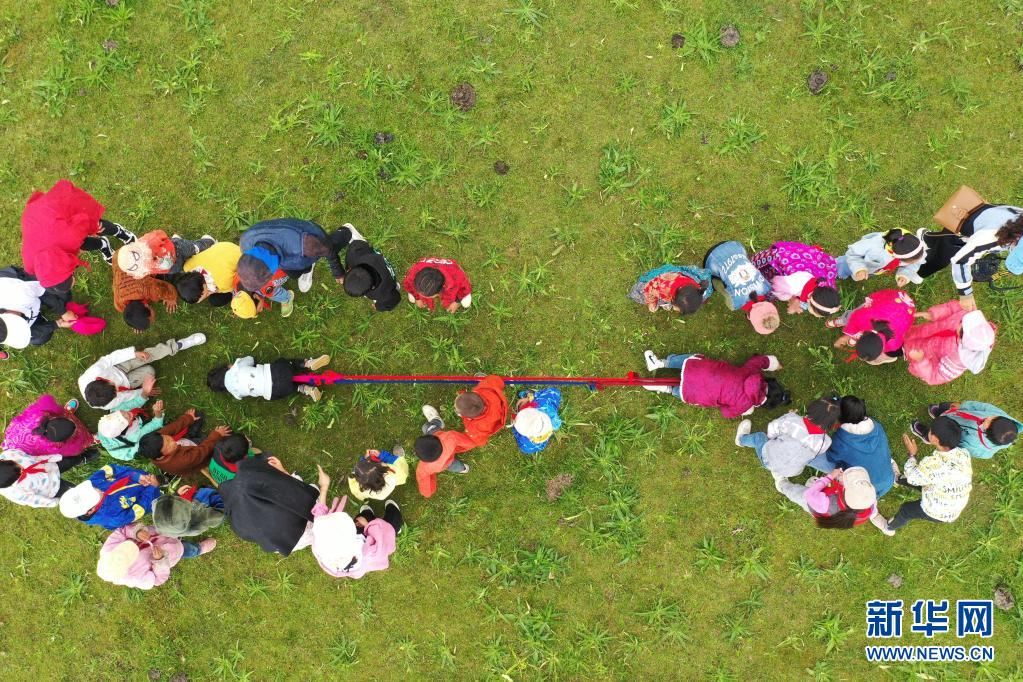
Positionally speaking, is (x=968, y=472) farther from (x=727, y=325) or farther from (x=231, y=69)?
(x=231, y=69)

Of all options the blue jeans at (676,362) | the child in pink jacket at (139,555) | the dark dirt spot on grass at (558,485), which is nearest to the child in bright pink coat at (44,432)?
the child in pink jacket at (139,555)

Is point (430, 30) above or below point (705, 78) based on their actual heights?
above

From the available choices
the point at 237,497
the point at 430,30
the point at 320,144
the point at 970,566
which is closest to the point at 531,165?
the point at 430,30

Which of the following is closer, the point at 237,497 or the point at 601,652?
the point at 237,497

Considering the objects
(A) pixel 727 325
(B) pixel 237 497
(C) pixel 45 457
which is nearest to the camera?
(B) pixel 237 497

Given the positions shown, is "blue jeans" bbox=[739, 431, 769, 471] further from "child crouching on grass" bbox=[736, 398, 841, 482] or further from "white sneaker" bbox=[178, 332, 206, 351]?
"white sneaker" bbox=[178, 332, 206, 351]

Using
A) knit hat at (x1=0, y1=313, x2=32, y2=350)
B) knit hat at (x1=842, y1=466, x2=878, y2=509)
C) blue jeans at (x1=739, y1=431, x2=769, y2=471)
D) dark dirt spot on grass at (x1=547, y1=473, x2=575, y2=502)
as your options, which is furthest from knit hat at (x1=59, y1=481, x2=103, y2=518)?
knit hat at (x1=842, y1=466, x2=878, y2=509)

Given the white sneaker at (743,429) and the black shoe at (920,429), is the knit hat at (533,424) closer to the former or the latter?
the white sneaker at (743,429)

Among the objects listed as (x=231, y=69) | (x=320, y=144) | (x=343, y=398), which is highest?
(x=231, y=69)
